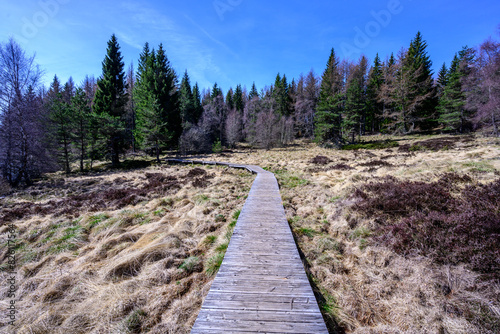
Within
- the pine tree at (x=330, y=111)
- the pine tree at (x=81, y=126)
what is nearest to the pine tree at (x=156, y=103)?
the pine tree at (x=81, y=126)

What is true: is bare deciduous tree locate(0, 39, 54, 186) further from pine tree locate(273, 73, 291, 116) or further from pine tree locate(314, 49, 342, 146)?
pine tree locate(273, 73, 291, 116)

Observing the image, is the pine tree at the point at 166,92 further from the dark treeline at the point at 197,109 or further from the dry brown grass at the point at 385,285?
the dry brown grass at the point at 385,285

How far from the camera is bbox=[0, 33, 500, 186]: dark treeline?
17.2 meters

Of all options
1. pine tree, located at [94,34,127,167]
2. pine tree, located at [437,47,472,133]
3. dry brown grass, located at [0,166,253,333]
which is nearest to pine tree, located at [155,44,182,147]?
pine tree, located at [94,34,127,167]

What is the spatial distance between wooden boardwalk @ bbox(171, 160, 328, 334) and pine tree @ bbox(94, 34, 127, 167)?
2697 centimetres

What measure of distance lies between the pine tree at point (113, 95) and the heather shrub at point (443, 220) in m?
28.7

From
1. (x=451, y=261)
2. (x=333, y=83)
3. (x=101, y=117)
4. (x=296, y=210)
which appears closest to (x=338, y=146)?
(x=333, y=83)

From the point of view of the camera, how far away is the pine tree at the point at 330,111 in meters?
Result: 30.6

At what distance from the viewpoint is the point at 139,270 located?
177 inches

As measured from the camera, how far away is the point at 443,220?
4.46 metres

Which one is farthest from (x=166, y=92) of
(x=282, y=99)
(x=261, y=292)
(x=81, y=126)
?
(x=261, y=292)

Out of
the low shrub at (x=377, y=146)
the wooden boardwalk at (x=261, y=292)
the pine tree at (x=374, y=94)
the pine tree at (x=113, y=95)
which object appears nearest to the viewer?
the wooden boardwalk at (x=261, y=292)

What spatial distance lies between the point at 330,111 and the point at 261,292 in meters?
33.0

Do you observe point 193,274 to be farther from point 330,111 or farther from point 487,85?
point 330,111
